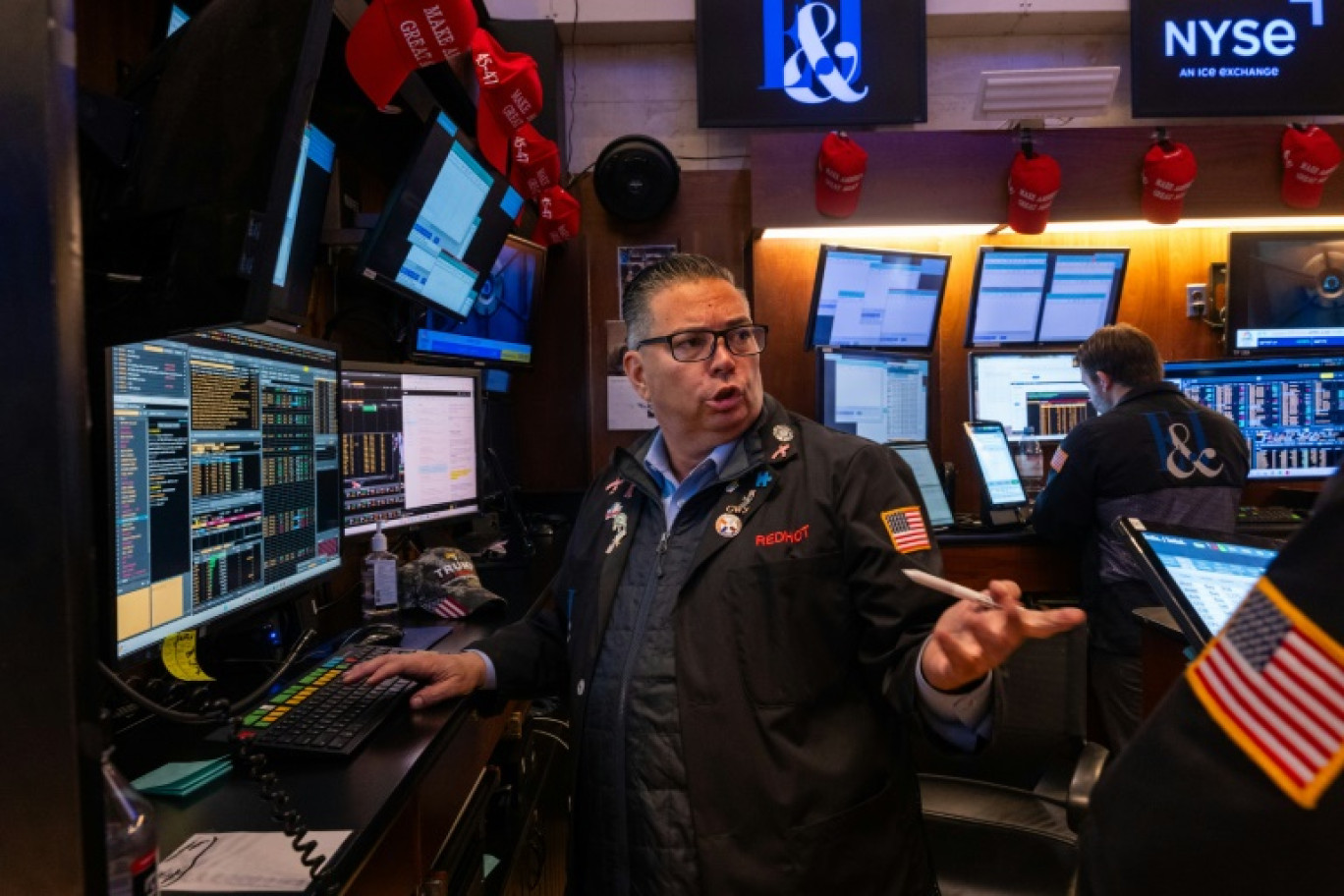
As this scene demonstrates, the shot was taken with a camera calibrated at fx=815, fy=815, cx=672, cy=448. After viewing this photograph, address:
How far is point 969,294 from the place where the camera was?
364cm

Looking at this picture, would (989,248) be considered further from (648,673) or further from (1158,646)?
(648,673)

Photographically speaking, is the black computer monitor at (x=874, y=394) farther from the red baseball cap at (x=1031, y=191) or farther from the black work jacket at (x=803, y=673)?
the black work jacket at (x=803, y=673)

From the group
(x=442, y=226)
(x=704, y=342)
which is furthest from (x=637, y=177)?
(x=704, y=342)

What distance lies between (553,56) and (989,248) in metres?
2.10

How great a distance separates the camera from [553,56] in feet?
12.1

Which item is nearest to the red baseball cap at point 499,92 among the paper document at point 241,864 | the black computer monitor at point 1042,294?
the black computer monitor at point 1042,294

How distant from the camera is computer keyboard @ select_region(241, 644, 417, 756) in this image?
3.32ft

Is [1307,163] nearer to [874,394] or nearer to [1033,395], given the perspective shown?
[1033,395]

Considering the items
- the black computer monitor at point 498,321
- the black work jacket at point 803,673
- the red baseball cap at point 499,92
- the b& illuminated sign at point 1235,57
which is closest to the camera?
the black work jacket at point 803,673

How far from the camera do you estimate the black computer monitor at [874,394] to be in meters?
3.07

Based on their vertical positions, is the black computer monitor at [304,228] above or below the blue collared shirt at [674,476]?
above

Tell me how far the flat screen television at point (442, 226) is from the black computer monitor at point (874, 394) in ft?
4.17

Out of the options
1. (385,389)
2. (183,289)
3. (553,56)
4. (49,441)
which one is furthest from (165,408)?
(553,56)

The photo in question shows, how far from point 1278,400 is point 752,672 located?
3.24 meters
